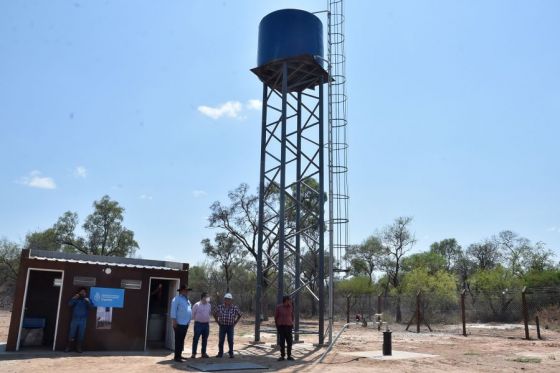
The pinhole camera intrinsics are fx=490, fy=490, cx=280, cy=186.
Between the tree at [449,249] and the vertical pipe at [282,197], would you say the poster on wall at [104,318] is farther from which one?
the tree at [449,249]

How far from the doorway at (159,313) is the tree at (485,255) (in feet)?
177

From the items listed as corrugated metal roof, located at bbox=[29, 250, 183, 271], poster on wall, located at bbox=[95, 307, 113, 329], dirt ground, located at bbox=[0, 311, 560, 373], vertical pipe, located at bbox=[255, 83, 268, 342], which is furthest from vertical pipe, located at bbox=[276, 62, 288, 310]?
poster on wall, located at bbox=[95, 307, 113, 329]

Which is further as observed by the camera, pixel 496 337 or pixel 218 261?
pixel 218 261

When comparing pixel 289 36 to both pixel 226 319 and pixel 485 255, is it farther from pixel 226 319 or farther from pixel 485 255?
pixel 485 255

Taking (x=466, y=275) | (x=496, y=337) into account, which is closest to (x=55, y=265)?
(x=496, y=337)

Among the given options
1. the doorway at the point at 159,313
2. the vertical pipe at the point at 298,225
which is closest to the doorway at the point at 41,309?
the doorway at the point at 159,313

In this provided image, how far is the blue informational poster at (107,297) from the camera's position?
43.9ft

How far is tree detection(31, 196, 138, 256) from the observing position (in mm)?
42875

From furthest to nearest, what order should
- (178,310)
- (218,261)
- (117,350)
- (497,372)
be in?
(218,261), (117,350), (178,310), (497,372)

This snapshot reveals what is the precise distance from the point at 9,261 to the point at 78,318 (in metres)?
44.6

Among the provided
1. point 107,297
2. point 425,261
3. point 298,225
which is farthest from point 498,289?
point 107,297

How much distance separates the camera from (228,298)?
12938 millimetres

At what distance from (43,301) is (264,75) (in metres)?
10.6

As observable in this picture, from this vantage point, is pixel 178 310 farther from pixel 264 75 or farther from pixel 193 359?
pixel 264 75
